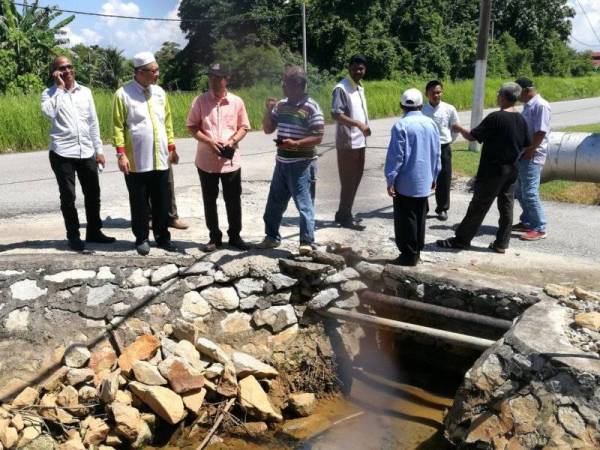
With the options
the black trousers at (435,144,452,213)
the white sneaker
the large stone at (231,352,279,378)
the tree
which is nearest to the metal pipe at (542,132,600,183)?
the black trousers at (435,144,452,213)

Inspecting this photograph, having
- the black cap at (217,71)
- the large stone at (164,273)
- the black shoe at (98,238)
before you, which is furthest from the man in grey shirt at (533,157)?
the black shoe at (98,238)

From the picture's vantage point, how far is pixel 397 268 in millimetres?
5363

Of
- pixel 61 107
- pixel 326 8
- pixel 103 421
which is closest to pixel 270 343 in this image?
pixel 103 421

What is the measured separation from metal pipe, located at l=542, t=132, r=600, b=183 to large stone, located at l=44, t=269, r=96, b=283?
6444 mm

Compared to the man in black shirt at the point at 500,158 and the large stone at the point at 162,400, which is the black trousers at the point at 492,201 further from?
the large stone at the point at 162,400

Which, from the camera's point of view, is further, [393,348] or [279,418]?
[393,348]

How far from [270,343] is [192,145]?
9.91 metres

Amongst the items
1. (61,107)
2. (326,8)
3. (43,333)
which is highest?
(326,8)

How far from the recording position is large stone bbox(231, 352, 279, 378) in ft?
15.9

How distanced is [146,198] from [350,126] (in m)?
2.11

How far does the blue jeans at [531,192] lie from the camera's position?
641cm

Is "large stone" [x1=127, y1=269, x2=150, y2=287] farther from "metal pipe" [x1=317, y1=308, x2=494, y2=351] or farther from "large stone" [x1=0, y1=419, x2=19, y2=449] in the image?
"metal pipe" [x1=317, y1=308, x2=494, y2=351]

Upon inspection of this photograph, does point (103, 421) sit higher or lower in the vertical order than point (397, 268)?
lower

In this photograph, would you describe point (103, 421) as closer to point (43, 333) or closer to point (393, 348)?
point (43, 333)
